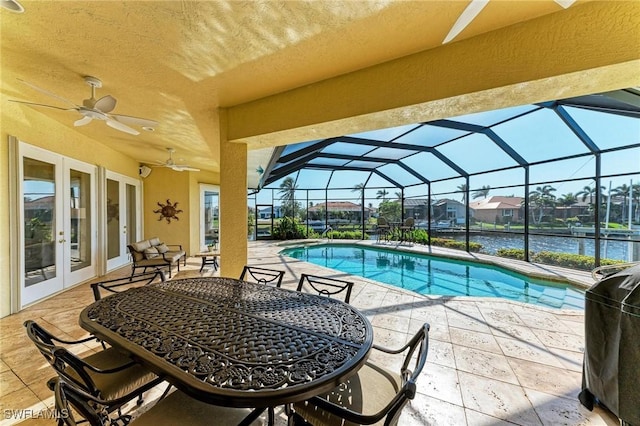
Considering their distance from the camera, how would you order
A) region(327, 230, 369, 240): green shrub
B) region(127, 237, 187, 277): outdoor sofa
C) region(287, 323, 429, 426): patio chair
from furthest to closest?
region(327, 230, 369, 240): green shrub
region(127, 237, 187, 277): outdoor sofa
region(287, 323, 429, 426): patio chair

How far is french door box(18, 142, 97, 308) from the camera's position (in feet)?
11.6

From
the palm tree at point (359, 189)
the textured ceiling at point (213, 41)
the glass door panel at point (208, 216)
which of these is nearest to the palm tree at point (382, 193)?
the palm tree at point (359, 189)

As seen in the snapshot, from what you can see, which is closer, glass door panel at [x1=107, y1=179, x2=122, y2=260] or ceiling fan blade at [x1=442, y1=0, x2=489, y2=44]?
ceiling fan blade at [x1=442, y1=0, x2=489, y2=44]

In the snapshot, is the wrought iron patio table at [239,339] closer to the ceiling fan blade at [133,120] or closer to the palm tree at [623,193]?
the ceiling fan blade at [133,120]

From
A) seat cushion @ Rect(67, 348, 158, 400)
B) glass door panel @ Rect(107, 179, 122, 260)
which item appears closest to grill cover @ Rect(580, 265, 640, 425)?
seat cushion @ Rect(67, 348, 158, 400)

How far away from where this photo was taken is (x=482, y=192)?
8.28 meters

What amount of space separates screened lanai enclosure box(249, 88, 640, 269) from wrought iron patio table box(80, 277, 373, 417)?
153 inches

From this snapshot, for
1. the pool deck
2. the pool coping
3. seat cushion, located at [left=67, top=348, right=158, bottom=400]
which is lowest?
the pool coping

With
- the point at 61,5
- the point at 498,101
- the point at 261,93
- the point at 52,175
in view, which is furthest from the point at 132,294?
the point at 52,175

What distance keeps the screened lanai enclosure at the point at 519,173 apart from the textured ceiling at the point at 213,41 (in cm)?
267

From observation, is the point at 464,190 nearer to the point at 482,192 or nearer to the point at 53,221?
the point at 482,192

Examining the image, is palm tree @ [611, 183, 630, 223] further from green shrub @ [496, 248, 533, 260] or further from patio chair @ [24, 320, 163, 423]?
patio chair @ [24, 320, 163, 423]

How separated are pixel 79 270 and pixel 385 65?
6232 mm

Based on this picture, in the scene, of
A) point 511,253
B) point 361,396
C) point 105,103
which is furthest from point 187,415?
point 511,253
